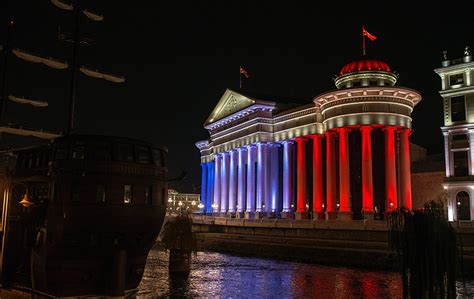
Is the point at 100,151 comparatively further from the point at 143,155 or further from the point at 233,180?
the point at 233,180

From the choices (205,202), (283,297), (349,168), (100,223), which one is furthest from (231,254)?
(205,202)

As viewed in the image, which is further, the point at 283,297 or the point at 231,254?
the point at 231,254

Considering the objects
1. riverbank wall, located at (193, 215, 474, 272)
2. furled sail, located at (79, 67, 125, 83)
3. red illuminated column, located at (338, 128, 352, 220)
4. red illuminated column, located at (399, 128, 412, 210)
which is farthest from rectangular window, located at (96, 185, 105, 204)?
red illuminated column, located at (399, 128, 412, 210)

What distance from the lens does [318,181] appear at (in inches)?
2441

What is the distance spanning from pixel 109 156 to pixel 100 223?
3.01 meters

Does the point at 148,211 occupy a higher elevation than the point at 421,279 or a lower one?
higher

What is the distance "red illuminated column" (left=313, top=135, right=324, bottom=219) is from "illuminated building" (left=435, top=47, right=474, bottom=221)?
15.6 metres

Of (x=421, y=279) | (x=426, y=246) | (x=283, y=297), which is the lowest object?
(x=283, y=297)

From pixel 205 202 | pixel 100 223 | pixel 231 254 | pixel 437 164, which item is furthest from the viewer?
pixel 205 202

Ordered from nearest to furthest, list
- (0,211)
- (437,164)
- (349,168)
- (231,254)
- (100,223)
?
(100,223), (0,211), (231,254), (349,168), (437,164)

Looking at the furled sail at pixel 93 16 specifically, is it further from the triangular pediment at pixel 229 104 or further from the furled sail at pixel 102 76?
the triangular pediment at pixel 229 104

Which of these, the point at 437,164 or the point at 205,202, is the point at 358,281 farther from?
the point at 205,202

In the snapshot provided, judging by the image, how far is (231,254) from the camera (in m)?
48.9

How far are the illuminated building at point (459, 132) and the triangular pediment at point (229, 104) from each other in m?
29.5
